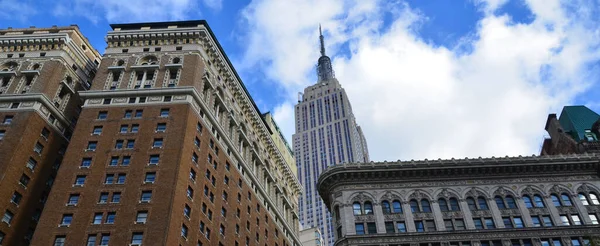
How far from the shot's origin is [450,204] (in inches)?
2586

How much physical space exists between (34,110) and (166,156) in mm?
22357

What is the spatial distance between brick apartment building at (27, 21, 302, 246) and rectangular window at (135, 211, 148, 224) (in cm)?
16

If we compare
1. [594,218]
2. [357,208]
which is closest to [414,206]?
[357,208]

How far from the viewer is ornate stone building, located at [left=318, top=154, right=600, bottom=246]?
61875mm

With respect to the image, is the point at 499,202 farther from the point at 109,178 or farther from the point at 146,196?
the point at 109,178

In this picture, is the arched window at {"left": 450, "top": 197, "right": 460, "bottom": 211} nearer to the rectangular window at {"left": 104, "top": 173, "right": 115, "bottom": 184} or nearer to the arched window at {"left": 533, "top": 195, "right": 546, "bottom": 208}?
the arched window at {"left": 533, "top": 195, "right": 546, "bottom": 208}

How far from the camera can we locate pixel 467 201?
66125mm

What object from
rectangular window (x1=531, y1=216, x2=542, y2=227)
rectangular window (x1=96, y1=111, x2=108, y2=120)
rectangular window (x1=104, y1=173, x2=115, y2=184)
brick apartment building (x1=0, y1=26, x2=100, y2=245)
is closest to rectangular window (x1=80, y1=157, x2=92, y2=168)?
rectangular window (x1=104, y1=173, x2=115, y2=184)

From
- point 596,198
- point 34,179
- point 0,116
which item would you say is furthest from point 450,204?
point 0,116

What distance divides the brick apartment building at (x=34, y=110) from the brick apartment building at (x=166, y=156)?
5536mm

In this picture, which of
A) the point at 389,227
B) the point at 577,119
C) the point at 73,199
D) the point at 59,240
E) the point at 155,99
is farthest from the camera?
the point at 577,119

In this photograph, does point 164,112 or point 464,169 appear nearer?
point 464,169

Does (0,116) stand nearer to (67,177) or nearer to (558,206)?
(67,177)

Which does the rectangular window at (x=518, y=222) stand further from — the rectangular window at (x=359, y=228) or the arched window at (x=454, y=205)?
the rectangular window at (x=359, y=228)
